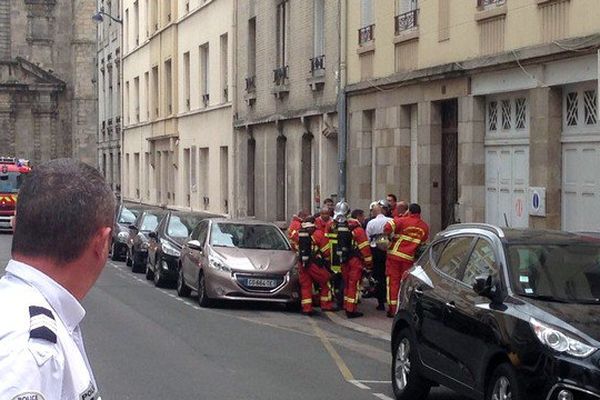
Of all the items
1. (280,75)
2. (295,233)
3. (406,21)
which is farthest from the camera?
(280,75)

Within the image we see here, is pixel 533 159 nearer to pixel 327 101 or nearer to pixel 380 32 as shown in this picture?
pixel 380 32

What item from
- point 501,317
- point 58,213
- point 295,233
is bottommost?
point 295,233

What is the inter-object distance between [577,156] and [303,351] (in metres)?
5.00

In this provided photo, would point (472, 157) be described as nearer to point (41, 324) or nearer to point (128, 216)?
point (128, 216)

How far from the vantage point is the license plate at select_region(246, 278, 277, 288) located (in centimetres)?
1886

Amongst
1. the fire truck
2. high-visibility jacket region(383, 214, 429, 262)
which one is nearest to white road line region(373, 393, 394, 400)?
high-visibility jacket region(383, 214, 429, 262)

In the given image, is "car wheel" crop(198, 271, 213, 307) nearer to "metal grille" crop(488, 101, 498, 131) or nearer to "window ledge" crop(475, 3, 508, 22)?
"metal grille" crop(488, 101, 498, 131)

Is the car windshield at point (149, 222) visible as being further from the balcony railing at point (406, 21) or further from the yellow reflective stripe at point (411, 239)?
the yellow reflective stripe at point (411, 239)

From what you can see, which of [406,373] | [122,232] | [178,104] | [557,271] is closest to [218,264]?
[406,373]

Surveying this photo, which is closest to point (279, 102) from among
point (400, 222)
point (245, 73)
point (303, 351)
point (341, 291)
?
point (245, 73)

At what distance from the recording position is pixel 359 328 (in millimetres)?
16859

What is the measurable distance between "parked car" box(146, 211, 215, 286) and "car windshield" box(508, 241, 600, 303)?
14.5 metres

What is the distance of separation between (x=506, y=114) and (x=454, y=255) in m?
9.01

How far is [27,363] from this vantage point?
7.36 feet
